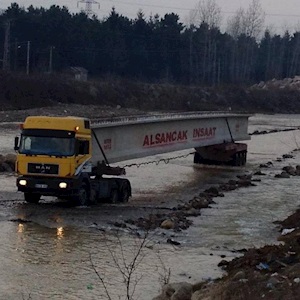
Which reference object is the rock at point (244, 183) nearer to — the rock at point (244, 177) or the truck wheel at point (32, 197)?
the rock at point (244, 177)

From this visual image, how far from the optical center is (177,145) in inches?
1442

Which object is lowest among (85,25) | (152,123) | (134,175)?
(134,175)

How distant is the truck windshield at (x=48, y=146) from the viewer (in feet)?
76.8

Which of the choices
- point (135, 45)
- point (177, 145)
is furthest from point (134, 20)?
point (177, 145)

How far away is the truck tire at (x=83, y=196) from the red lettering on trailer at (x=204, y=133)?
15.0 metres

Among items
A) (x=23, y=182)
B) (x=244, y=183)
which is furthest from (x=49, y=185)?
(x=244, y=183)

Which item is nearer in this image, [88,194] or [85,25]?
[88,194]

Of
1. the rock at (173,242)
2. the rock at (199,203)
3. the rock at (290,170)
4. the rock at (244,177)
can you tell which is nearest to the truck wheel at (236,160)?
the rock at (290,170)

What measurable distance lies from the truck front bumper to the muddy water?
22.7 inches

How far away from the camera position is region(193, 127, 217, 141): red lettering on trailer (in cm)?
3916

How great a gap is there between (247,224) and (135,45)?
303 feet

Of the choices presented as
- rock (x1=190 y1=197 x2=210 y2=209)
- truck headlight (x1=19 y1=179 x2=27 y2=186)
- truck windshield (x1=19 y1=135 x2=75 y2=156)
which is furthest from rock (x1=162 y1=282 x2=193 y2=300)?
rock (x1=190 y1=197 x2=210 y2=209)

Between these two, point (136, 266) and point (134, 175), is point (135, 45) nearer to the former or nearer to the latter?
point (134, 175)

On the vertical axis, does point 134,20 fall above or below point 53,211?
above
